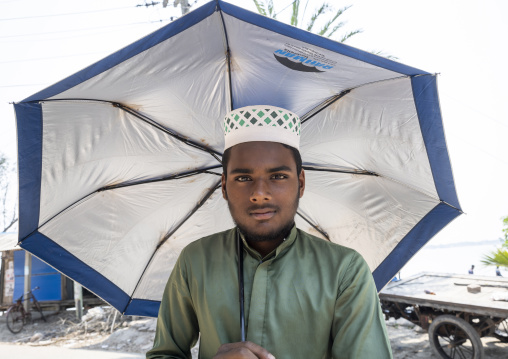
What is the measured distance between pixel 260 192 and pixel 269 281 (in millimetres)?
363

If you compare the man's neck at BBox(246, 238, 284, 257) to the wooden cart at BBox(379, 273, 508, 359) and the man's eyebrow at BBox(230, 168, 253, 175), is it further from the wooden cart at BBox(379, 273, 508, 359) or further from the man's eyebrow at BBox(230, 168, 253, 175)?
the wooden cart at BBox(379, 273, 508, 359)

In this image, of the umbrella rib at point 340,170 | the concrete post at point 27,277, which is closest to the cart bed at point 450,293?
the umbrella rib at point 340,170

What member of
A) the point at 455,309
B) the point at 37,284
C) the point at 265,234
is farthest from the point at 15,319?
the point at 265,234


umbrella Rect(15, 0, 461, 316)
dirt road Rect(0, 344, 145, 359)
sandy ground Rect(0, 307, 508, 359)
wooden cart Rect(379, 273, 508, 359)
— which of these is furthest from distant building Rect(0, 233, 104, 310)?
umbrella Rect(15, 0, 461, 316)

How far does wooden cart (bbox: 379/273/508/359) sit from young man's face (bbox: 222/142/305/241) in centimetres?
521

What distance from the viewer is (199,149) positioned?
7.91 ft

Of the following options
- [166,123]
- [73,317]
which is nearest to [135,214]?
[166,123]

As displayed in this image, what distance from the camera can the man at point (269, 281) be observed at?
145cm

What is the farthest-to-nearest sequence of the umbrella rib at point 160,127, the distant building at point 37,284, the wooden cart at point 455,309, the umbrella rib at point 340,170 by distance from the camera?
the distant building at point 37,284
the wooden cart at point 455,309
the umbrella rib at point 340,170
the umbrella rib at point 160,127

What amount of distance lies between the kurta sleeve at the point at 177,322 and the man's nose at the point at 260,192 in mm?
449

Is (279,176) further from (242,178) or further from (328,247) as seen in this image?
(328,247)

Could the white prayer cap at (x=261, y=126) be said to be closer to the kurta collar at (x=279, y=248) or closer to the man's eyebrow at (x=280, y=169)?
the man's eyebrow at (x=280, y=169)

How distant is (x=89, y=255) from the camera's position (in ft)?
8.16

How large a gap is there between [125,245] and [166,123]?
891 mm
